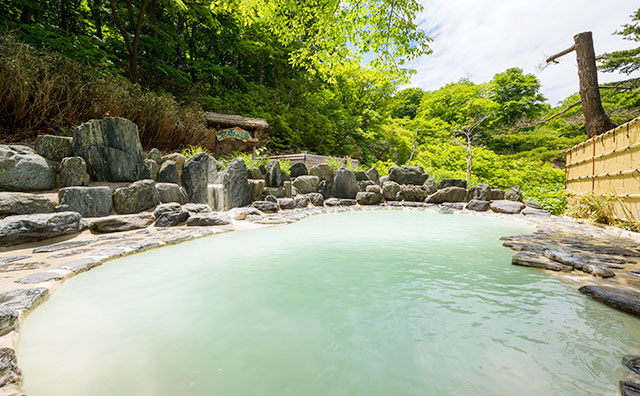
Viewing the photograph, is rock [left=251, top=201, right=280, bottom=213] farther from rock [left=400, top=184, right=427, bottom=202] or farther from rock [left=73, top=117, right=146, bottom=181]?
rock [left=400, top=184, right=427, bottom=202]

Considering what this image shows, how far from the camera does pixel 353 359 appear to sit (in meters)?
1.40

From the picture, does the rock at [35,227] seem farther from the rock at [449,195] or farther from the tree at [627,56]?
the tree at [627,56]

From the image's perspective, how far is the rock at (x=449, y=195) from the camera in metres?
9.48

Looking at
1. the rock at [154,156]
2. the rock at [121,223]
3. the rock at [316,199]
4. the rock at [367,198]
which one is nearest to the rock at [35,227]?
the rock at [121,223]

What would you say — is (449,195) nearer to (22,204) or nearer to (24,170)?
(22,204)

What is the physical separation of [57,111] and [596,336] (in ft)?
29.0

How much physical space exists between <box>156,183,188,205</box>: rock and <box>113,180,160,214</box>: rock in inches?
10.4

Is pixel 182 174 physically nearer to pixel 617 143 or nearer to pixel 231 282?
pixel 231 282

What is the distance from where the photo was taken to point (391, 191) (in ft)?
33.1

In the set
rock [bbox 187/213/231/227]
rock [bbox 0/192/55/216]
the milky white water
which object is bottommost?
the milky white water

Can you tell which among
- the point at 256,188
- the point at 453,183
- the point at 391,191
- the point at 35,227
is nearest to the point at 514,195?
the point at 453,183

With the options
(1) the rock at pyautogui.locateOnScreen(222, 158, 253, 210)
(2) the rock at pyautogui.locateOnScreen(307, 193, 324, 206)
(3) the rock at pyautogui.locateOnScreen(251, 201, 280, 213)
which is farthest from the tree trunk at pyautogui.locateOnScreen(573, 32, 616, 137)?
(1) the rock at pyautogui.locateOnScreen(222, 158, 253, 210)

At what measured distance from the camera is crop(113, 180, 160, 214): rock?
14.9 ft

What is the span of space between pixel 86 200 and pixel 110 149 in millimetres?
1232
